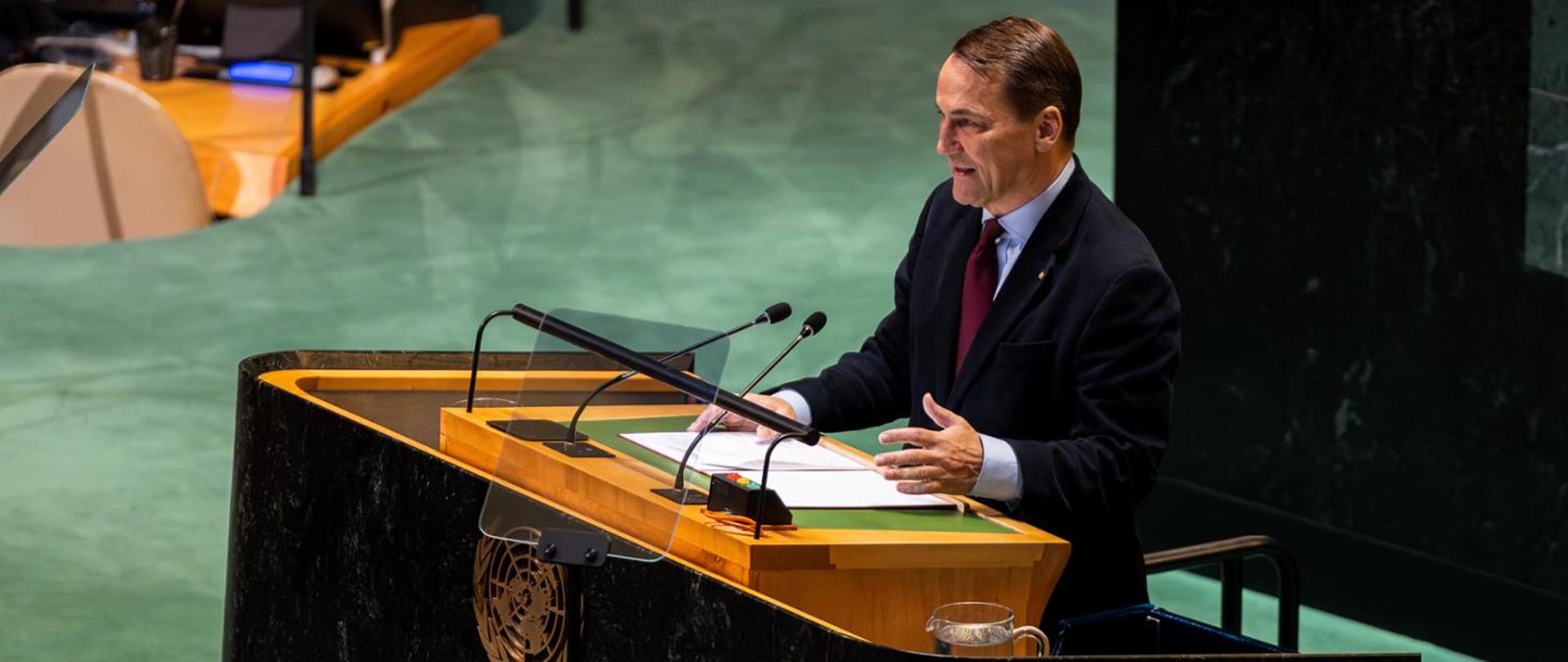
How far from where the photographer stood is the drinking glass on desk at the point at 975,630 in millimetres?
2453

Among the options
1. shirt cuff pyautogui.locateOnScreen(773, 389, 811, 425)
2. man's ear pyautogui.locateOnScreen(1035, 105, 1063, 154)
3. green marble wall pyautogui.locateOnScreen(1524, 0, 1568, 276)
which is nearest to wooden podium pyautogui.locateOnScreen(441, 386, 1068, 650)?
shirt cuff pyautogui.locateOnScreen(773, 389, 811, 425)

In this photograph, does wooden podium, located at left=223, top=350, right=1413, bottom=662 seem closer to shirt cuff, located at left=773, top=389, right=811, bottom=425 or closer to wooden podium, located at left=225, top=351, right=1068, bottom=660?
wooden podium, located at left=225, top=351, right=1068, bottom=660

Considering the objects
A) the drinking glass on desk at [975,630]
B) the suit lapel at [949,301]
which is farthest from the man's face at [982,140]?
the drinking glass on desk at [975,630]

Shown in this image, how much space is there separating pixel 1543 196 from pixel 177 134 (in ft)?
16.4

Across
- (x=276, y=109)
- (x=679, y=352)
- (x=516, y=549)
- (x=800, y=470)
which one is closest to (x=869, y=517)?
(x=800, y=470)

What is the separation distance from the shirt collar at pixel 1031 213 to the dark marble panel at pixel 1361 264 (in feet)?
5.72

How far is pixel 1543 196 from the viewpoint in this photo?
→ 14.5ft

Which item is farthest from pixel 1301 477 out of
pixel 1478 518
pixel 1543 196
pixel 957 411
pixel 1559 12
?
pixel 957 411

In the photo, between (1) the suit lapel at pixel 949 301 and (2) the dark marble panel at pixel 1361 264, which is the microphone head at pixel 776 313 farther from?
(2) the dark marble panel at pixel 1361 264

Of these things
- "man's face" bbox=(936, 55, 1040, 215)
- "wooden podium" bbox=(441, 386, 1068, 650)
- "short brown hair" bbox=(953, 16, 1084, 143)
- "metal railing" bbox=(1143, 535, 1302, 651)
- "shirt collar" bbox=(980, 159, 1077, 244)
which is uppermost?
"short brown hair" bbox=(953, 16, 1084, 143)

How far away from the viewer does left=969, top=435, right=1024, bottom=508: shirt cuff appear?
2.80 meters

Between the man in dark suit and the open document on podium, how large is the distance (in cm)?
4

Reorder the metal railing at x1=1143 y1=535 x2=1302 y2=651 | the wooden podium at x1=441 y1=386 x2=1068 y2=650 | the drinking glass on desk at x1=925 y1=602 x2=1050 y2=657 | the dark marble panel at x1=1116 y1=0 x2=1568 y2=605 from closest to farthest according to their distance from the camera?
the drinking glass on desk at x1=925 y1=602 x2=1050 y2=657 < the wooden podium at x1=441 y1=386 x2=1068 y2=650 < the metal railing at x1=1143 y1=535 x2=1302 y2=651 < the dark marble panel at x1=1116 y1=0 x2=1568 y2=605

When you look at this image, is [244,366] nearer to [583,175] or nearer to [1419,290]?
[1419,290]
